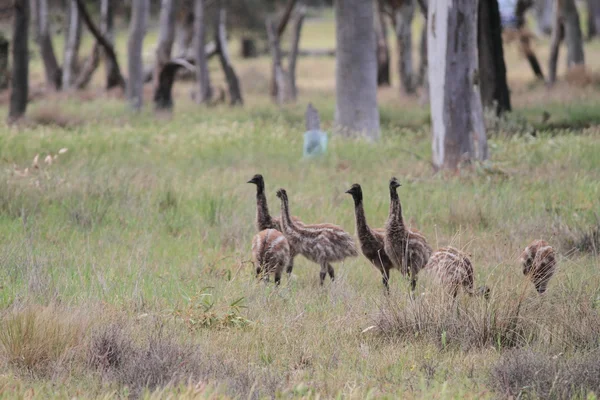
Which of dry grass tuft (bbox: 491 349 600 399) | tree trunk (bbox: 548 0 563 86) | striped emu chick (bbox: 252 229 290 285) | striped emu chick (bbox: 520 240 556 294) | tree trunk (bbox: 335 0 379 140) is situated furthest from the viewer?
tree trunk (bbox: 548 0 563 86)

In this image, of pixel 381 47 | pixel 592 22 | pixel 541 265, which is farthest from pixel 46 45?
pixel 592 22

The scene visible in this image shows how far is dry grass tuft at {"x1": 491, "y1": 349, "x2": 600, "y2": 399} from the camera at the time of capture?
18.2ft

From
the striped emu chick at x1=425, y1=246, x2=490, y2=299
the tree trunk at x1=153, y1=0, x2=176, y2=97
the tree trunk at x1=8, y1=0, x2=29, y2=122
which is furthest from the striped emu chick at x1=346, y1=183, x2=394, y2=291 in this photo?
the tree trunk at x1=153, y1=0, x2=176, y2=97

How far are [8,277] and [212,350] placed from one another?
214 cm

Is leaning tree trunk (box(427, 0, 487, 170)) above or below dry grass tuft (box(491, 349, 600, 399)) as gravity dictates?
above

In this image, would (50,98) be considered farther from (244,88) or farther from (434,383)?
(434,383)

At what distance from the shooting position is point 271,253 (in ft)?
25.9

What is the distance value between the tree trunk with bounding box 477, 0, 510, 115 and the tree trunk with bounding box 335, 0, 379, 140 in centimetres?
254

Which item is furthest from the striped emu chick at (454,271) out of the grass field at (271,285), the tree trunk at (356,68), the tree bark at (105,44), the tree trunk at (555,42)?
the tree trunk at (555,42)

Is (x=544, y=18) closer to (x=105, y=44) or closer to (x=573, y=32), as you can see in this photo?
(x=573, y=32)

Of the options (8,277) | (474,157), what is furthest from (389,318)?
(474,157)

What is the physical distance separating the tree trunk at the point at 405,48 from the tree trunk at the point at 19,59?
48.4ft

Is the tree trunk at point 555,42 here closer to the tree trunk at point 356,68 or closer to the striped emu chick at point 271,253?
the tree trunk at point 356,68

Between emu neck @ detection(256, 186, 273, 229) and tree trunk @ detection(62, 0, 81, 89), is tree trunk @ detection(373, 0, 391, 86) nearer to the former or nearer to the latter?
tree trunk @ detection(62, 0, 81, 89)
